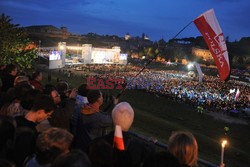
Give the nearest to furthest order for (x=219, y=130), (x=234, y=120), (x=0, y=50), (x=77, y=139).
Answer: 1. (x=77, y=139)
2. (x=0, y=50)
3. (x=219, y=130)
4. (x=234, y=120)

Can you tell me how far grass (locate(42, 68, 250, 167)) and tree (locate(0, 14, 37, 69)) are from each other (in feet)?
23.7

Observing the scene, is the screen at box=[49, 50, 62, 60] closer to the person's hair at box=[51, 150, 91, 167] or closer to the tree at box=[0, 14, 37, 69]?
the tree at box=[0, 14, 37, 69]

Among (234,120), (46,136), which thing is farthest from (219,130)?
(46,136)

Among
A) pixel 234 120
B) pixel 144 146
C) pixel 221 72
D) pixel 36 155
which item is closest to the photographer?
pixel 36 155

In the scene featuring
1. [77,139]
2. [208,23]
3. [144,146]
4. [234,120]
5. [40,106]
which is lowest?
[234,120]

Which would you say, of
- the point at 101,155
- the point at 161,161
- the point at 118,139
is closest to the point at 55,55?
the point at 118,139

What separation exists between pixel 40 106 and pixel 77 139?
0.95 metres

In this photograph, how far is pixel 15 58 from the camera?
54.6 ft


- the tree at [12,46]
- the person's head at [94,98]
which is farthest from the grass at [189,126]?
the person's head at [94,98]

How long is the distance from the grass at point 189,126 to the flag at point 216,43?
4682 mm

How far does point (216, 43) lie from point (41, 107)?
5.60 metres

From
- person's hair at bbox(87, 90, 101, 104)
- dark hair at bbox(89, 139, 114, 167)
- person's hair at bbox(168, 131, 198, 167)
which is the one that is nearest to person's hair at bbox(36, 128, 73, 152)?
dark hair at bbox(89, 139, 114, 167)

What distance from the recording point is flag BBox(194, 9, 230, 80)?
26.4 ft

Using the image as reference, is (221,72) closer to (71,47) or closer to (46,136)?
(46,136)
